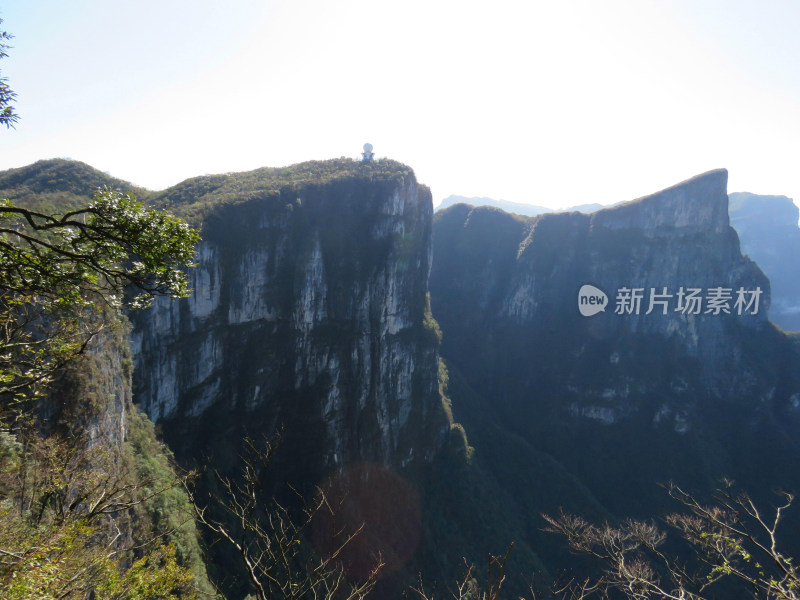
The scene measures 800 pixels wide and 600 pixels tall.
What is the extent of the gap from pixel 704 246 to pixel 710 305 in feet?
34.6

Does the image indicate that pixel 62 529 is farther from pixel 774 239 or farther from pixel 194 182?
pixel 774 239

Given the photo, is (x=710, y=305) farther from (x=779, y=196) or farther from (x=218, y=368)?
(x=779, y=196)

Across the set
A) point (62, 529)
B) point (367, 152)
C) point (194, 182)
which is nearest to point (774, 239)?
point (367, 152)

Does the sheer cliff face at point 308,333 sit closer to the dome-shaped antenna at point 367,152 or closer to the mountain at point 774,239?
the dome-shaped antenna at point 367,152

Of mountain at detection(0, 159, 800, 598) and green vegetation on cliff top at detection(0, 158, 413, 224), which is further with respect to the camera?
green vegetation on cliff top at detection(0, 158, 413, 224)

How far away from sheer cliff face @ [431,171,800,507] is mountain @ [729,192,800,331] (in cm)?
9869

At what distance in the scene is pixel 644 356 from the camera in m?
64.4

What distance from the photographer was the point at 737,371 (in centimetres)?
6178

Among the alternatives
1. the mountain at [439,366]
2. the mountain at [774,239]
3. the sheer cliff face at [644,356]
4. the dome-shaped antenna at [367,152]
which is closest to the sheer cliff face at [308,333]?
the mountain at [439,366]

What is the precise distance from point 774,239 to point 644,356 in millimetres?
138207

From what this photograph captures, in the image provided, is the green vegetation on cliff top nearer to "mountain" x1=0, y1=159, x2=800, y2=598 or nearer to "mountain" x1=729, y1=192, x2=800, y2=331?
"mountain" x1=0, y1=159, x2=800, y2=598

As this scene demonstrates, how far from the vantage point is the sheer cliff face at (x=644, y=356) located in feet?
188

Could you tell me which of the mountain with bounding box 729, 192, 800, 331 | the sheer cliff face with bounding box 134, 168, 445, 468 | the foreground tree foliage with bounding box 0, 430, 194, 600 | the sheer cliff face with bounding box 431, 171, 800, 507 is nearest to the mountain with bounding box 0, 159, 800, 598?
the sheer cliff face with bounding box 134, 168, 445, 468

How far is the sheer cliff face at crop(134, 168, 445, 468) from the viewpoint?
29312mm
